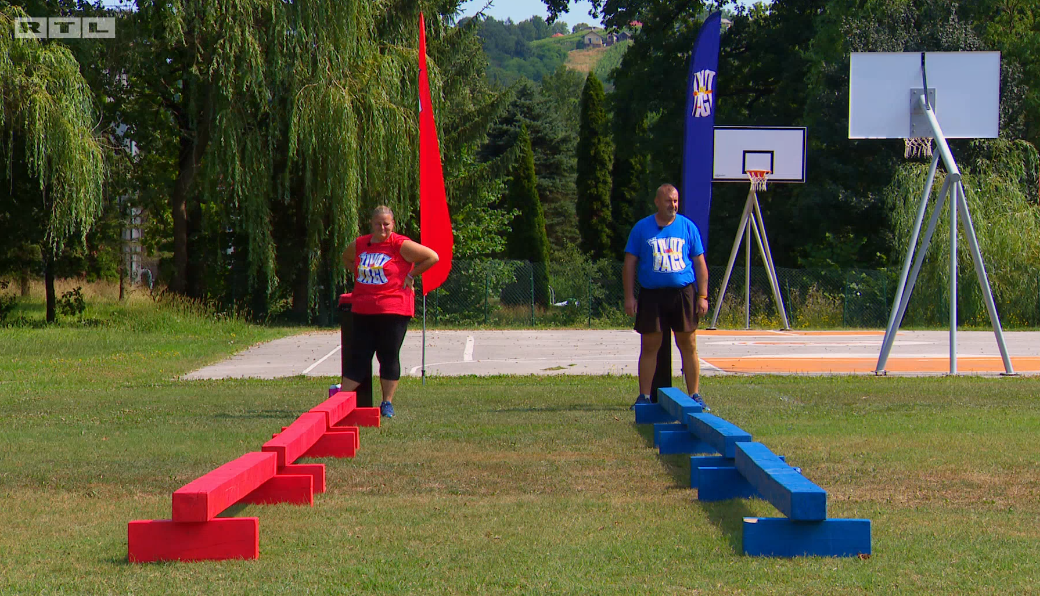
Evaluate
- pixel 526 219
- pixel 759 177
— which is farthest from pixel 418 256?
pixel 526 219

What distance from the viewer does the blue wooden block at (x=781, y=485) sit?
4.34 metres

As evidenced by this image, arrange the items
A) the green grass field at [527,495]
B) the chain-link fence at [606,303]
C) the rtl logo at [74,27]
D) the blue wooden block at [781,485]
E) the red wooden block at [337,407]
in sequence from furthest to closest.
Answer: the chain-link fence at [606,303] → the rtl logo at [74,27] → the red wooden block at [337,407] → the blue wooden block at [781,485] → the green grass field at [527,495]

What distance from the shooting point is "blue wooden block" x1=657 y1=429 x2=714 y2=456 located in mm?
7359

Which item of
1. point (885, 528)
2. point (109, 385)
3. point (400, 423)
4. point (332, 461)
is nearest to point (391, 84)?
point (109, 385)

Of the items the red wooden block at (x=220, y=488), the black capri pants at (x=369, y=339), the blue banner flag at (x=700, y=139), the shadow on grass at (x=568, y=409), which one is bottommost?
the shadow on grass at (x=568, y=409)

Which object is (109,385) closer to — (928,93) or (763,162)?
(928,93)

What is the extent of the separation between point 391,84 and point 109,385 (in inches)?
535

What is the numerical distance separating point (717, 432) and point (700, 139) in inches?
184

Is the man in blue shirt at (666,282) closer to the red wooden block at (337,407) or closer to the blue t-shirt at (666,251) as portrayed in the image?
the blue t-shirt at (666,251)

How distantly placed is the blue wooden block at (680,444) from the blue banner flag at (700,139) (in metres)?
3.00

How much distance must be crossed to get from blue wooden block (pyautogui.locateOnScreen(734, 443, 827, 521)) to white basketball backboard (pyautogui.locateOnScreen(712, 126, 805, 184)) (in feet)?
75.3

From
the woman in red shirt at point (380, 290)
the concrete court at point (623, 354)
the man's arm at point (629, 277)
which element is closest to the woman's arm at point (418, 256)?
the woman in red shirt at point (380, 290)

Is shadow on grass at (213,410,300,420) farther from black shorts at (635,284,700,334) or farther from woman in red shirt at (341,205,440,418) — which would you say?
black shorts at (635,284,700,334)

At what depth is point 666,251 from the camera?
929 cm
